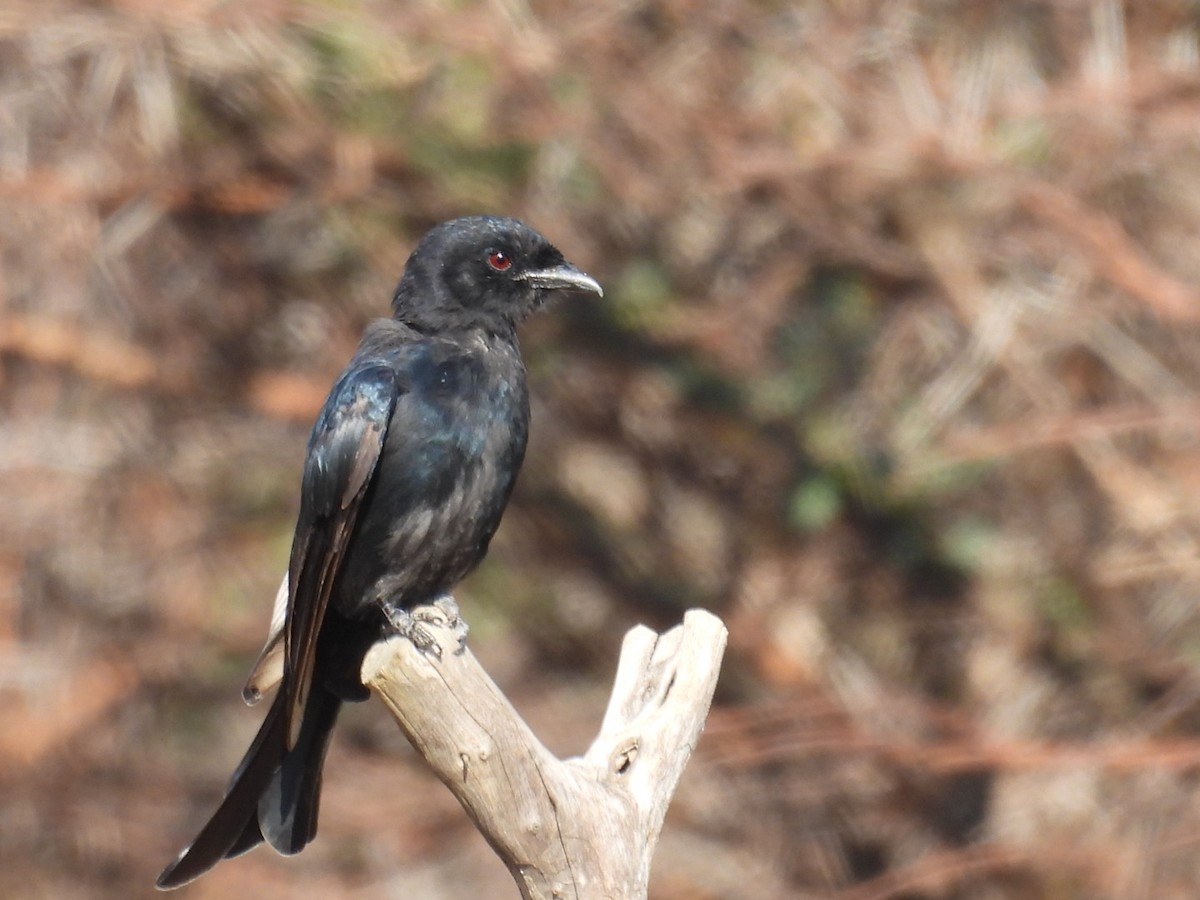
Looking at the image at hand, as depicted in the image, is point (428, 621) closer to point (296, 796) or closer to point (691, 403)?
point (296, 796)

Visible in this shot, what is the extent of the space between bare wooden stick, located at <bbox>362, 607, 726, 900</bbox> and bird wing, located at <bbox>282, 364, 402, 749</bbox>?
15.7 inches

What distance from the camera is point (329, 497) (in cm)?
393

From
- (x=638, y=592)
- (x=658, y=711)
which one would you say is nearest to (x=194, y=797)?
(x=638, y=592)

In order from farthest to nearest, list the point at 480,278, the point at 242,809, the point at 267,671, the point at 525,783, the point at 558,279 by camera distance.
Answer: the point at 558,279, the point at 480,278, the point at 267,671, the point at 242,809, the point at 525,783

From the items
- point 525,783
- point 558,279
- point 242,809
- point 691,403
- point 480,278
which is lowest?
point 525,783

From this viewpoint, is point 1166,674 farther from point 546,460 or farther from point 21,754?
point 21,754

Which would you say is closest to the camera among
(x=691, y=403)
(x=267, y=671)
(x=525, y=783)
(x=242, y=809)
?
(x=525, y=783)

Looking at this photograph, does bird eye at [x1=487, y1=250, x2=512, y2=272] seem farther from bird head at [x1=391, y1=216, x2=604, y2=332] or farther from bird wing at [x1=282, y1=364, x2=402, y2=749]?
bird wing at [x1=282, y1=364, x2=402, y2=749]

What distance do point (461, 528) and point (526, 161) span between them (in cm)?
331

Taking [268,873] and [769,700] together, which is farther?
[268,873]

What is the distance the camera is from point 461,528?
156 inches

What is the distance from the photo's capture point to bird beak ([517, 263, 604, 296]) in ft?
14.8

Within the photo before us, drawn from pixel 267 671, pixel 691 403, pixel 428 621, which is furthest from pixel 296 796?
pixel 691 403

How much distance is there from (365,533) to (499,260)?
2.95 ft
